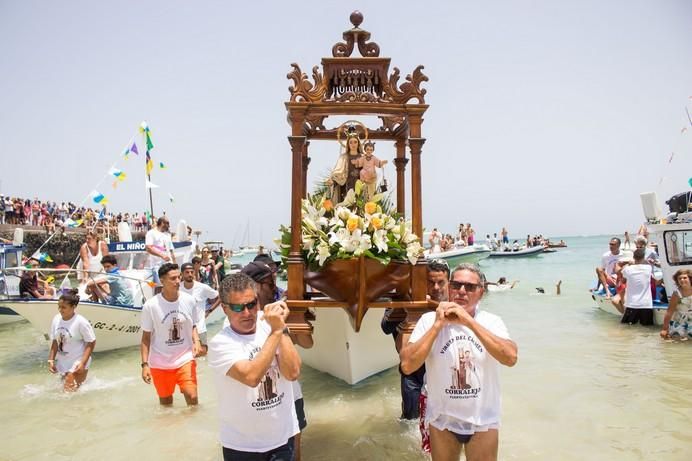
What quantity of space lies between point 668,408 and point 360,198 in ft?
17.3

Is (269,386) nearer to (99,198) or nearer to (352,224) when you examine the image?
(352,224)

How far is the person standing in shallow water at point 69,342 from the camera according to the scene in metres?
6.91

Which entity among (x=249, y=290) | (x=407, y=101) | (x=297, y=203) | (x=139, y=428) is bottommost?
(x=139, y=428)

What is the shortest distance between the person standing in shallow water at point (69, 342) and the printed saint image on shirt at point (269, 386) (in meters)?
5.02

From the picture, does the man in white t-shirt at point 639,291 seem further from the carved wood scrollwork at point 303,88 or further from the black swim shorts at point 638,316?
the carved wood scrollwork at point 303,88

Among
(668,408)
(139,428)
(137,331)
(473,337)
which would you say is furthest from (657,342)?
(137,331)

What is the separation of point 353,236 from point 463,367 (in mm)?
1709

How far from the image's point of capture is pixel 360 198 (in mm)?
5379

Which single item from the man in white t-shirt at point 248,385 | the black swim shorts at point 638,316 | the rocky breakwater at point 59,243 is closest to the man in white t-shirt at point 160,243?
the man in white t-shirt at point 248,385

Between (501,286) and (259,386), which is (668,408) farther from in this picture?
(501,286)

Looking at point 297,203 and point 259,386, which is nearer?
point 259,386

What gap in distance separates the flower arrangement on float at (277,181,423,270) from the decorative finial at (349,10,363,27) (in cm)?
171

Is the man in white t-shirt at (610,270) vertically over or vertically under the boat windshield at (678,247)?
under

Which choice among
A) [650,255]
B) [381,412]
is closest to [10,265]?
[381,412]
